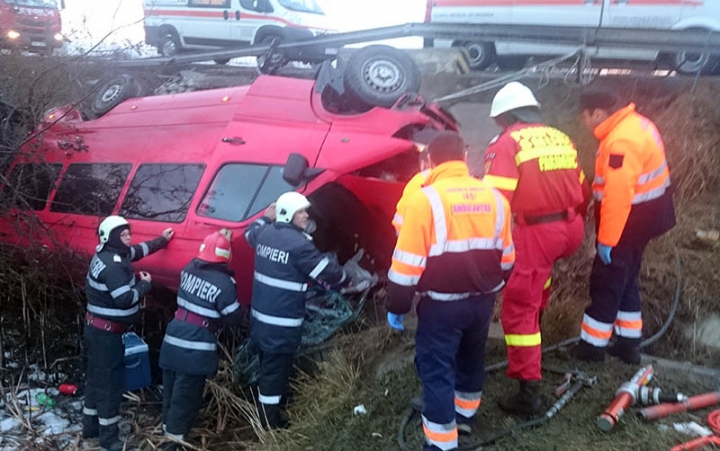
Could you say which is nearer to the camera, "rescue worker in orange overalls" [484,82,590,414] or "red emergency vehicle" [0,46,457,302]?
"rescue worker in orange overalls" [484,82,590,414]

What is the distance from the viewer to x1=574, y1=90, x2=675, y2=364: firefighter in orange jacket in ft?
11.6

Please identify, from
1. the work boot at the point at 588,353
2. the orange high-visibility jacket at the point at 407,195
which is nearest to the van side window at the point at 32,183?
the orange high-visibility jacket at the point at 407,195

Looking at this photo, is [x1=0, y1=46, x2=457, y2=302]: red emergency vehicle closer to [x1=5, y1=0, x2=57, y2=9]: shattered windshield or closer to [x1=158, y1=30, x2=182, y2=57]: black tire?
[x1=5, y1=0, x2=57, y2=9]: shattered windshield

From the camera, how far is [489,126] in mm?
6992

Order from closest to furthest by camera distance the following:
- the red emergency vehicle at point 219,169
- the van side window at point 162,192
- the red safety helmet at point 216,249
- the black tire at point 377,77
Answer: the red safety helmet at point 216,249 < the red emergency vehicle at point 219,169 < the black tire at point 377,77 < the van side window at point 162,192

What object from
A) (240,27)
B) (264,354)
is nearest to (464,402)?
(264,354)

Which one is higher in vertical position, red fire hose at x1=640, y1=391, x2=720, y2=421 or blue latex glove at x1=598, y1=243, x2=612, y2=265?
blue latex glove at x1=598, y1=243, x2=612, y2=265

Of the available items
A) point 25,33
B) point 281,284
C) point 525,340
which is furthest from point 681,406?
point 25,33

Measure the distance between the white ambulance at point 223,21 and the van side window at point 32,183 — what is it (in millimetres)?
6200

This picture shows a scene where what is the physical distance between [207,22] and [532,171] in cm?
1074

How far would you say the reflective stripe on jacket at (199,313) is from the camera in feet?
14.2

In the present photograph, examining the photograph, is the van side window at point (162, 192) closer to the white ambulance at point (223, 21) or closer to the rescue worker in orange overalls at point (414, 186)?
the rescue worker in orange overalls at point (414, 186)

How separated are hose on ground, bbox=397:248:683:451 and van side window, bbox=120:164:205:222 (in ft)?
8.71

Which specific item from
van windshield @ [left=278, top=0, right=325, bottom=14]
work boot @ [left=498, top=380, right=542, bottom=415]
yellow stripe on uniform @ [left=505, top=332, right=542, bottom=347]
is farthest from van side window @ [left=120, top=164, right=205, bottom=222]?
van windshield @ [left=278, top=0, right=325, bottom=14]
